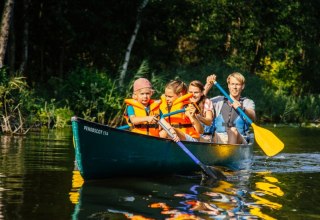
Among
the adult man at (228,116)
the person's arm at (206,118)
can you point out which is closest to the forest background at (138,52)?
the adult man at (228,116)

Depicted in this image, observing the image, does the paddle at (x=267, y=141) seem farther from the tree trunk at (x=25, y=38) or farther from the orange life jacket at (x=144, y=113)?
the tree trunk at (x=25, y=38)

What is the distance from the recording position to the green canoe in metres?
8.36

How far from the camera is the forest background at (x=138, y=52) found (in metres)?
17.4

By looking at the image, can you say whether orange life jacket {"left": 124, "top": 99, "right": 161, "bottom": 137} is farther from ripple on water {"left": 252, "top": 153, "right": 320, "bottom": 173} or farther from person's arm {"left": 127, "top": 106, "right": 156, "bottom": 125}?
ripple on water {"left": 252, "top": 153, "right": 320, "bottom": 173}

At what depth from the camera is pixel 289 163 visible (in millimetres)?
11523

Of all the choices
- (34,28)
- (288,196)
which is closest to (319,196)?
(288,196)

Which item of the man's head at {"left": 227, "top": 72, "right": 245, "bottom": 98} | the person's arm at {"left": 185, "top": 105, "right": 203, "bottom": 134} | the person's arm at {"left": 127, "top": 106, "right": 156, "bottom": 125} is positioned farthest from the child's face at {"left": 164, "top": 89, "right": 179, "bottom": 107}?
the man's head at {"left": 227, "top": 72, "right": 245, "bottom": 98}

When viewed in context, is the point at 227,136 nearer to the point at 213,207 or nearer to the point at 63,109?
the point at 213,207

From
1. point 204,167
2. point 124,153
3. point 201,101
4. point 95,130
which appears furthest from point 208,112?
point 95,130

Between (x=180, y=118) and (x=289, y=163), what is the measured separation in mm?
2388

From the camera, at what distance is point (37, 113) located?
1608 centimetres

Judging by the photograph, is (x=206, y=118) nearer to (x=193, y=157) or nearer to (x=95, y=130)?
(x=193, y=157)

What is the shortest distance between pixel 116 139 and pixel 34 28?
14822 mm

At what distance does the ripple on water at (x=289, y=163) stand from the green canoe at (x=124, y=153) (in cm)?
156
